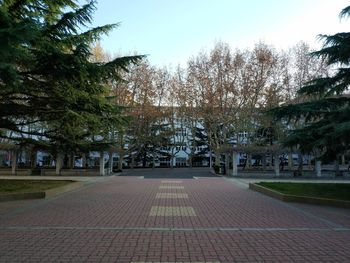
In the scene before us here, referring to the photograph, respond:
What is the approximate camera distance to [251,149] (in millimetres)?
40781

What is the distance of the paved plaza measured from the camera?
6.95 metres

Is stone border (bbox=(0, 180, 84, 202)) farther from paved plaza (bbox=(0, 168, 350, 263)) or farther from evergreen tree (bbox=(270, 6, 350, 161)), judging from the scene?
evergreen tree (bbox=(270, 6, 350, 161))

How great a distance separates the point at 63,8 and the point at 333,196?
44.0ft

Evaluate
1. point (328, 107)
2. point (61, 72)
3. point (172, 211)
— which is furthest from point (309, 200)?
point (61, 72)

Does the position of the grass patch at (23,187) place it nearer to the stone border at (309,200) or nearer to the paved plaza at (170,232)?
the paved plaza at (170,232)

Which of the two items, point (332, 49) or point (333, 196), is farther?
point (333, 196)

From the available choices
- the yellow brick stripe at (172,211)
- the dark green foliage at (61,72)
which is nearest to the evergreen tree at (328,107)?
the yellow brick stripe at (172,211)

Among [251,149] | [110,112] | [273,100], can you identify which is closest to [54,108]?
[110,112]

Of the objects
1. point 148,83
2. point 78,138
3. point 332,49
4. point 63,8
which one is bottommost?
point 78,138

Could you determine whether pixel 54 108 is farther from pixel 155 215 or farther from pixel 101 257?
pixel 101 257

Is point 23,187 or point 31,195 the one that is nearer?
point 31,195

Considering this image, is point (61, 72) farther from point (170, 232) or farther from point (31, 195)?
point (170, 232)

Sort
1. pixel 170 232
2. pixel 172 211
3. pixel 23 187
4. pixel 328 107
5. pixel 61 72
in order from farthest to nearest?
pixel 23 187, pixel 328 107, pixel 61 72, pixel 172 211, pixel 170 232

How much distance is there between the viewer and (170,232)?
9125 millimetres
